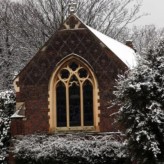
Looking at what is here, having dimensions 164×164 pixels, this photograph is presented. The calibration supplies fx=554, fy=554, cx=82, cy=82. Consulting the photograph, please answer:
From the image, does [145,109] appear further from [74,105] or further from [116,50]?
[116,50]

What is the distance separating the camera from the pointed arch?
2509 centimetres

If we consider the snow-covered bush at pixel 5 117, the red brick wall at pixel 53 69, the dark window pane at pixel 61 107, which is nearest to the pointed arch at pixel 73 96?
the dark window pane at pixel 61 107

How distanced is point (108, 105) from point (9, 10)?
22.6m

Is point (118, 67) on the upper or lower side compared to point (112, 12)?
lower

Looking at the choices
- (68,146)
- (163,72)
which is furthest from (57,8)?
(163,72)

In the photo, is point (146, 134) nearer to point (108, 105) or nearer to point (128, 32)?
point (108, 105)

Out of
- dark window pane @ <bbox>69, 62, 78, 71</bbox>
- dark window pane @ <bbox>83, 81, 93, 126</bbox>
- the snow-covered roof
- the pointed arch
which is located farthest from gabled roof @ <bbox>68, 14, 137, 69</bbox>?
dark window pane @ <bbox>83, 81, 93, 126</bbox>

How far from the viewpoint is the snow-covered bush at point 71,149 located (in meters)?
23.3

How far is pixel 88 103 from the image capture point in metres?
25.2

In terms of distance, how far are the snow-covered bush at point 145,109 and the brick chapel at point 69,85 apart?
4.76 meters

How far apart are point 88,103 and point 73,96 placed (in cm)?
76

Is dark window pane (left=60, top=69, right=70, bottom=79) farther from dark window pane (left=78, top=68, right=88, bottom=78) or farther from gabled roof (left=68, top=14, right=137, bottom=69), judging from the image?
gabled roof (left=68, top=14, right=137, bottom=69)

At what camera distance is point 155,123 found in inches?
752

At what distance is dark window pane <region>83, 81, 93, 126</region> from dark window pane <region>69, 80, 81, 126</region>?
31cm
